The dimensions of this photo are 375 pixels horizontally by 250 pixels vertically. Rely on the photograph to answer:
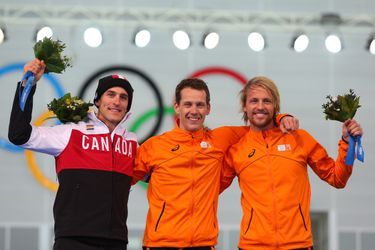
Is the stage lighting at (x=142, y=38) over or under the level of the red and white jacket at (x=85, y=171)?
over

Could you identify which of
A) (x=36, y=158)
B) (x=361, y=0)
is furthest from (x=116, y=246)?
(x=361, y=0)

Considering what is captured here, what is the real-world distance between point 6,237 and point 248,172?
447cm

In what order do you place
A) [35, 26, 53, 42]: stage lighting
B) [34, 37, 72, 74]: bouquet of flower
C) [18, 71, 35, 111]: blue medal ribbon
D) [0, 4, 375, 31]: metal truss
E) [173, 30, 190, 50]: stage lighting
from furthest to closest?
[0, 4, 375, 31]: metal truss
[173, 30, 190, 50]: stage lighting
[35, 26, 53, 42]: stage lighting
[34, 37, 72, 74]: bouquet of flower
[18, 71, 35, 111]: blue medal ribbon

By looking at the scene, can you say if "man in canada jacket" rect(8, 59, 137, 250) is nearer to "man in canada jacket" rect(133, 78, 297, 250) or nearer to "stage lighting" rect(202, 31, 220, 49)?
"man in canada jacket" rect(133, 78, 297, 250)

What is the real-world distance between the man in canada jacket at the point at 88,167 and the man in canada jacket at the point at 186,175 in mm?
164

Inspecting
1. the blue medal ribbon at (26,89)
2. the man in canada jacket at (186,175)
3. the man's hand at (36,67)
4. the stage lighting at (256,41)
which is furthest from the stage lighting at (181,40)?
the blue medal ribbon at (26,89)

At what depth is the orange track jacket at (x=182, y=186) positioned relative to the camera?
4.57 m

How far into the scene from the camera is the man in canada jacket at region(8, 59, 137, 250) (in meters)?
4.39

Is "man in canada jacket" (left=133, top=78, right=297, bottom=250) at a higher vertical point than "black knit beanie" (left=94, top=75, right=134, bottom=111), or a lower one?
lower

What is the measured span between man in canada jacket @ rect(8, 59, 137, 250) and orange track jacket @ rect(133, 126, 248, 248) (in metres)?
0.16

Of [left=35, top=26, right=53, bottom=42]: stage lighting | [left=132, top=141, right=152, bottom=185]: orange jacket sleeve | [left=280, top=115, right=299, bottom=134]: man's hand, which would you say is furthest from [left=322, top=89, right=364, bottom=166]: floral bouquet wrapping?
[left=35, top=26, right=53, bottom=42]: stage lighting

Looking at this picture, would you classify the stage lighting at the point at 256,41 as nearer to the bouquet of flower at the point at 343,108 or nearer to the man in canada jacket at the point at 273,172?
the man in canada jacket at the point at 273,172

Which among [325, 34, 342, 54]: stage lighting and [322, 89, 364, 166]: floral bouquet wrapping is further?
[325, 34, 342, 54]: stage lighting

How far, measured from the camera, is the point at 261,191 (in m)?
4.63
